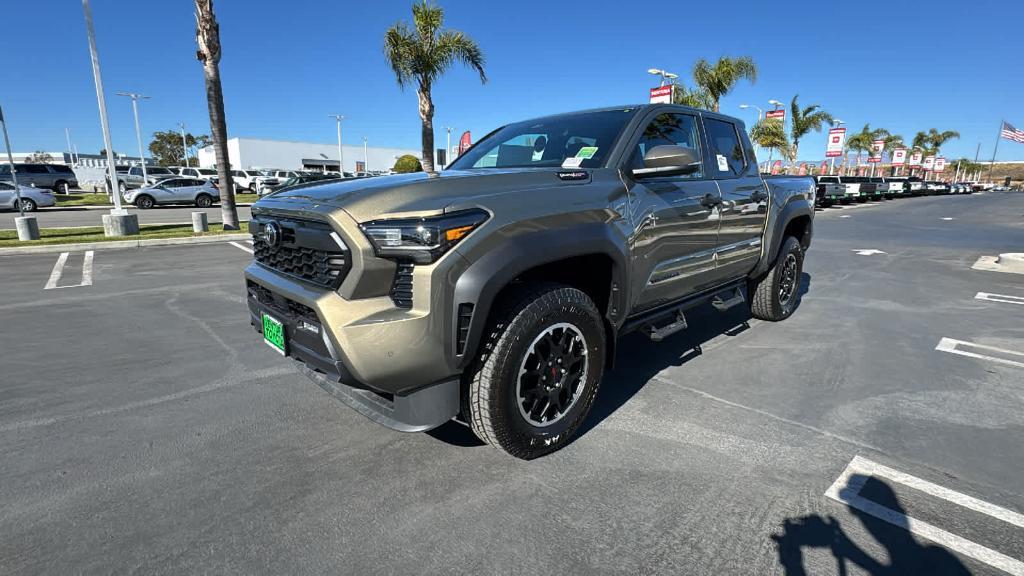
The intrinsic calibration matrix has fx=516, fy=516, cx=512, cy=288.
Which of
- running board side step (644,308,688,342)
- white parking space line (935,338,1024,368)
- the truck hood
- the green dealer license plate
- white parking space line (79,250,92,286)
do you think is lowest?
white parking space line (935,338,1024,368)

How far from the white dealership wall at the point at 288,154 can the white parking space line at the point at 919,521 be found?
71.8 m

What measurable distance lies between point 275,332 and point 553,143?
6.75 ft

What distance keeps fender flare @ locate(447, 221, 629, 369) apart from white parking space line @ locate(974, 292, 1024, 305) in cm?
618

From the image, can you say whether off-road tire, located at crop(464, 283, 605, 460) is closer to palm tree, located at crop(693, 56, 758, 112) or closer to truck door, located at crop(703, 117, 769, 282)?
truck door, located at crop(703, 117, 769, 282)

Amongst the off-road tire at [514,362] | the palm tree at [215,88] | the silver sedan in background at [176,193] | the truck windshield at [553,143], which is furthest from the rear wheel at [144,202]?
the off-road tire at [514,362]

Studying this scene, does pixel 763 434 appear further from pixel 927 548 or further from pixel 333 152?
pixel 333 152

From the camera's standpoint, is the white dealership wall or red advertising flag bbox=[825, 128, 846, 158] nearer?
red advertising flag bbox=[825, 128, 846, 158]

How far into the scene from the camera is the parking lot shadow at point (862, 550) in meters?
1.90

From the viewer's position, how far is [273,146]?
68062 millimetres

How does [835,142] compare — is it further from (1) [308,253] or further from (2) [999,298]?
(1) [308,253]

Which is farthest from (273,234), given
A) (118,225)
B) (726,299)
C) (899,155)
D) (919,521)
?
(899,155)

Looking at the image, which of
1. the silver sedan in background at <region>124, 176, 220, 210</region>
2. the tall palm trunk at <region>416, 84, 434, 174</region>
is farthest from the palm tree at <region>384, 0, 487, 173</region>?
the silver sedan in background at <region>124, 176, 220, 210</region>

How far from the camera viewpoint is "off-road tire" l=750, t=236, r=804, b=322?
4914mm

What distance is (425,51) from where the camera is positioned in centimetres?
1702
